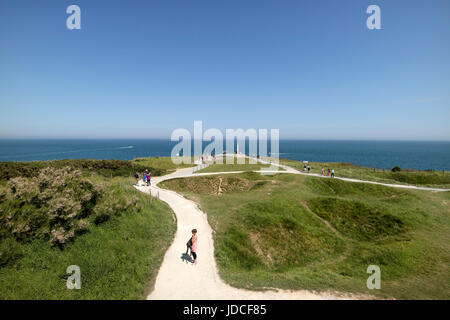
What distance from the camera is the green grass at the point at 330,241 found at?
12.2 metres

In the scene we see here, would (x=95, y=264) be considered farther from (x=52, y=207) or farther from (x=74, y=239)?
(x=52, y=207)

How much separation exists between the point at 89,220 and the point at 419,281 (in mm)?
23786

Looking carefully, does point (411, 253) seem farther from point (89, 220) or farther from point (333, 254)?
point (89, 220)

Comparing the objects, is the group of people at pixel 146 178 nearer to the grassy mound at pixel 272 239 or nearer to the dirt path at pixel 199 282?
the grassy mound at pixel 272 239

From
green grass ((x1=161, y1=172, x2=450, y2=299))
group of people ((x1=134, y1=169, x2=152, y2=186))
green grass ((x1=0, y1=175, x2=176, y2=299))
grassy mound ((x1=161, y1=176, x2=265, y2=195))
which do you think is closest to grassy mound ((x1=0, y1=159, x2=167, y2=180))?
group of people ((x1=134, y1=169, x2=152, y2=186))

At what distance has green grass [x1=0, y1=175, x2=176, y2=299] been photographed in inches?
357

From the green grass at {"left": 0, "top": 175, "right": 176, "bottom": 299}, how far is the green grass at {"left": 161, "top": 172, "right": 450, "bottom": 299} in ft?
15.7

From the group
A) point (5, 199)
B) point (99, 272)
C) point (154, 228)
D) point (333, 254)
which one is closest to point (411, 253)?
point (333, 254)

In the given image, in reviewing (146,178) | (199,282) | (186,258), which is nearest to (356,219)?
(186,258)

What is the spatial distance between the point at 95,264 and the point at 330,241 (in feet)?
67.9

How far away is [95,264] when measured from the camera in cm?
1077

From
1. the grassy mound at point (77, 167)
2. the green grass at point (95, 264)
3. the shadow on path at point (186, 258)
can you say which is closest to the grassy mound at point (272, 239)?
the shadow on path at point (186, 258)

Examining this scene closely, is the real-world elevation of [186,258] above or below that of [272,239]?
above

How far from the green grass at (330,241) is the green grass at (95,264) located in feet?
15.7
